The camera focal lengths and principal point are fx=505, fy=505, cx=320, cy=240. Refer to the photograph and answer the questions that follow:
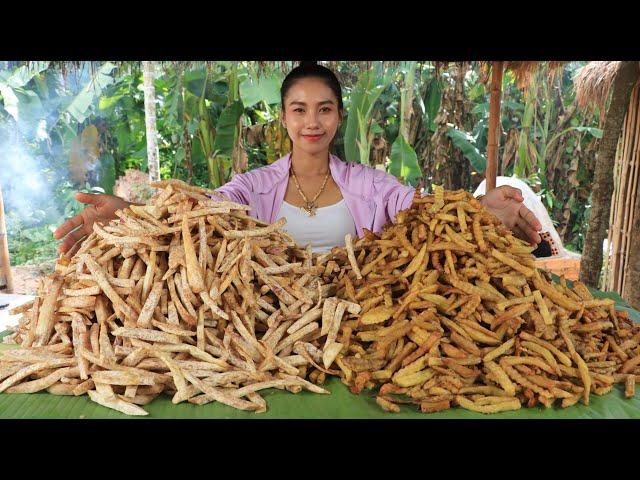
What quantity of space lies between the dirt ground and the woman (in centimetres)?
670

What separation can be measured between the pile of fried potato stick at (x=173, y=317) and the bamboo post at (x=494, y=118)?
98.2 inches

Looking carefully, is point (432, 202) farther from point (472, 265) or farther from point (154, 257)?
point (154, 257)

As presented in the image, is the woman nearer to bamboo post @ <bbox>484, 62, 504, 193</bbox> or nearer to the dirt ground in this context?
bamboo post @ <bbox>484, 62, 504, 193</bbox>

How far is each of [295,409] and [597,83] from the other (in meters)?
4.17

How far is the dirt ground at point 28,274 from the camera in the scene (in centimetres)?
801

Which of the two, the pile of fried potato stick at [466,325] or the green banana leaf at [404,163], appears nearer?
the pile of fried potato stick at [466,325]

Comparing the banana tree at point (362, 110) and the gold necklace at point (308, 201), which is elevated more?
the banana tree at point (362, 110)

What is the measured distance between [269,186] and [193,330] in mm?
1338

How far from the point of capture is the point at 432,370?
143cm

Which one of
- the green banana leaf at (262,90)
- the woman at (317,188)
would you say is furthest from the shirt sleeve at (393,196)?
the green banana leaf at (262,90)

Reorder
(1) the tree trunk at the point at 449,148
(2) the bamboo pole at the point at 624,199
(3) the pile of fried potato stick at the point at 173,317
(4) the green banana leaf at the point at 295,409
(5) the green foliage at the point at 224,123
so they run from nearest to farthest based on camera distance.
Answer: (4) the green banana leaf at the point at 295,409 → (3) the pile of fried potato stick at the point at 173,317 → (2) the bamboo pole at the point at 624,199 → (5) the green foliage at the point at 224,123 → (1) the tree trunk at the point at 449,148

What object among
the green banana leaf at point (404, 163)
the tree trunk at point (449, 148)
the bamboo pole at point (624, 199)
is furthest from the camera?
the tree trunk at point (449, 148)

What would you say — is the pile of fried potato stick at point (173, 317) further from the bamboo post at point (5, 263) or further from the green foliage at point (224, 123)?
the green foliage at point (224, 123)

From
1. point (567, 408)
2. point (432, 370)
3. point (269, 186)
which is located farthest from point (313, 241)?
point (567, 408)
